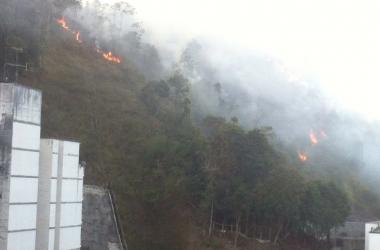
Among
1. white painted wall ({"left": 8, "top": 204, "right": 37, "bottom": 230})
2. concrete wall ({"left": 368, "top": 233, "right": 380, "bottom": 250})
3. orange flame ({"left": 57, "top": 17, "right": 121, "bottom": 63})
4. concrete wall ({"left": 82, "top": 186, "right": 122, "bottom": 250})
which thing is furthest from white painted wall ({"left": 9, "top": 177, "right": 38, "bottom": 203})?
orange flame ({"left": 57, "top": 17, "right": 121, "bottom": 63})

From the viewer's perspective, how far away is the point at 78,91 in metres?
44.5

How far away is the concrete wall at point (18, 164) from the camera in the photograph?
1930 centimetres

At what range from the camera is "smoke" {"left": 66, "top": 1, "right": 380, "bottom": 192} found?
62438 millimetres

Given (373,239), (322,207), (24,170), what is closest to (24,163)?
(24,170)

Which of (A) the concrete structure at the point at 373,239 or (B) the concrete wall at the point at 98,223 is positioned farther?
(A) the concrete structure at the point at 373,239

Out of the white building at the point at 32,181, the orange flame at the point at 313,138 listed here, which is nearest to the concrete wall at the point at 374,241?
the orange flame at the point at 313,138

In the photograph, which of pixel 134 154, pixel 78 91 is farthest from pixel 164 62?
pixel 134 154

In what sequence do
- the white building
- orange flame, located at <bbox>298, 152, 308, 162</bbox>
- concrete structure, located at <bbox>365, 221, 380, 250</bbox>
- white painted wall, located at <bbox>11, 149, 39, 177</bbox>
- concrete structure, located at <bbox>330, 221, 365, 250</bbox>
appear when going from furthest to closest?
orange flame, located at <bbox>298, 152, 308, 162</bbox>, concrete structure, located at <bbox>330, 221, 365, 250</bbox>, concrete structure, located at <bbox>365, 221, 380, 250</bbox>, white painted wall, located at <bbox>11, 149, 39, 177</bbox>, the white building

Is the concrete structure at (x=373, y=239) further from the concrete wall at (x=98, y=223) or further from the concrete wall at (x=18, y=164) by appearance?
the concrete wall at (x=18, y=164)

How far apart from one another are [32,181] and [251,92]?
161 feet

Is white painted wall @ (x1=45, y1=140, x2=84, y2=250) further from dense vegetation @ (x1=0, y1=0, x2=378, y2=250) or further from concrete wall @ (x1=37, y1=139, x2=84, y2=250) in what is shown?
dense vegetation @ (x1=0, y1=0, x2=378, y2=250)

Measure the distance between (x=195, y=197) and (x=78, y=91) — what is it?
12.5 metres

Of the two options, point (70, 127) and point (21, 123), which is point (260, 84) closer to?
point (70, 127)

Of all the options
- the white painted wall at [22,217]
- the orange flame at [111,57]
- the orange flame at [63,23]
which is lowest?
the white painted wall at [22,217]
